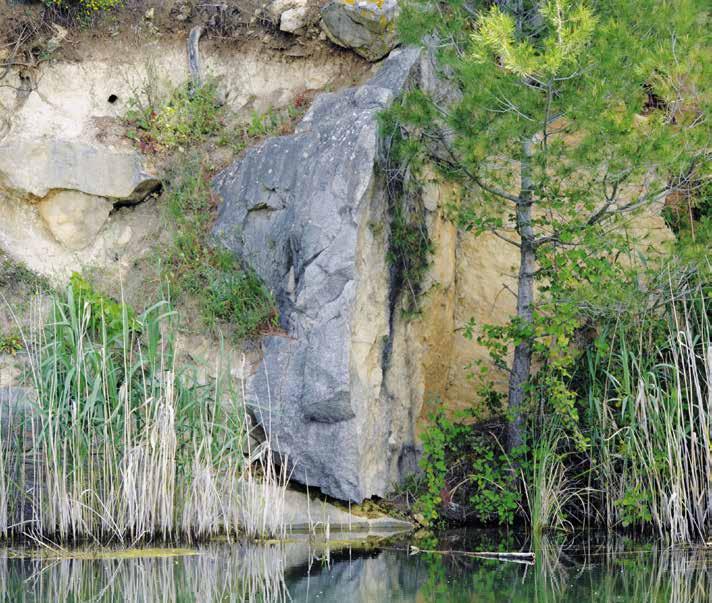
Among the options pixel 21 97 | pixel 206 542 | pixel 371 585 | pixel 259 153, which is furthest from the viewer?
pixel 21 97

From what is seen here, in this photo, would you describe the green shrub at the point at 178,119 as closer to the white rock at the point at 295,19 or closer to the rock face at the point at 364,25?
the white rock at the point at 295,19

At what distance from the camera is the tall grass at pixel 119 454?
6.87 m

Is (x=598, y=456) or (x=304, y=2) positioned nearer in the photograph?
(x=598, y=456)

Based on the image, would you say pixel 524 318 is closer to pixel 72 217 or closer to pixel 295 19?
pixel 72 217

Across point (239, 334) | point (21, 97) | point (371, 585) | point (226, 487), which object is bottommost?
point (371, 585)

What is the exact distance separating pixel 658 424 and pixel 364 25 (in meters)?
5.10

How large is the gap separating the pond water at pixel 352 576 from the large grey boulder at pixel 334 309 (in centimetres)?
108

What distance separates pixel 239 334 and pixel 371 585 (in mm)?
2861

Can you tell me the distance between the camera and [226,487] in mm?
7273

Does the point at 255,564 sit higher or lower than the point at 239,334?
lower

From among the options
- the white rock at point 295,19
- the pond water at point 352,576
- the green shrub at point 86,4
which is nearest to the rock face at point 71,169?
the green shrub at point 86,4

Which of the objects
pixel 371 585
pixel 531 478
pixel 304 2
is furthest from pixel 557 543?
pixel 304 2

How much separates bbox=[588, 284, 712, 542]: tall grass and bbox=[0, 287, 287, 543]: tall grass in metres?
2.46

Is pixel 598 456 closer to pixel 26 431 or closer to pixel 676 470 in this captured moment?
pixel 676 470
